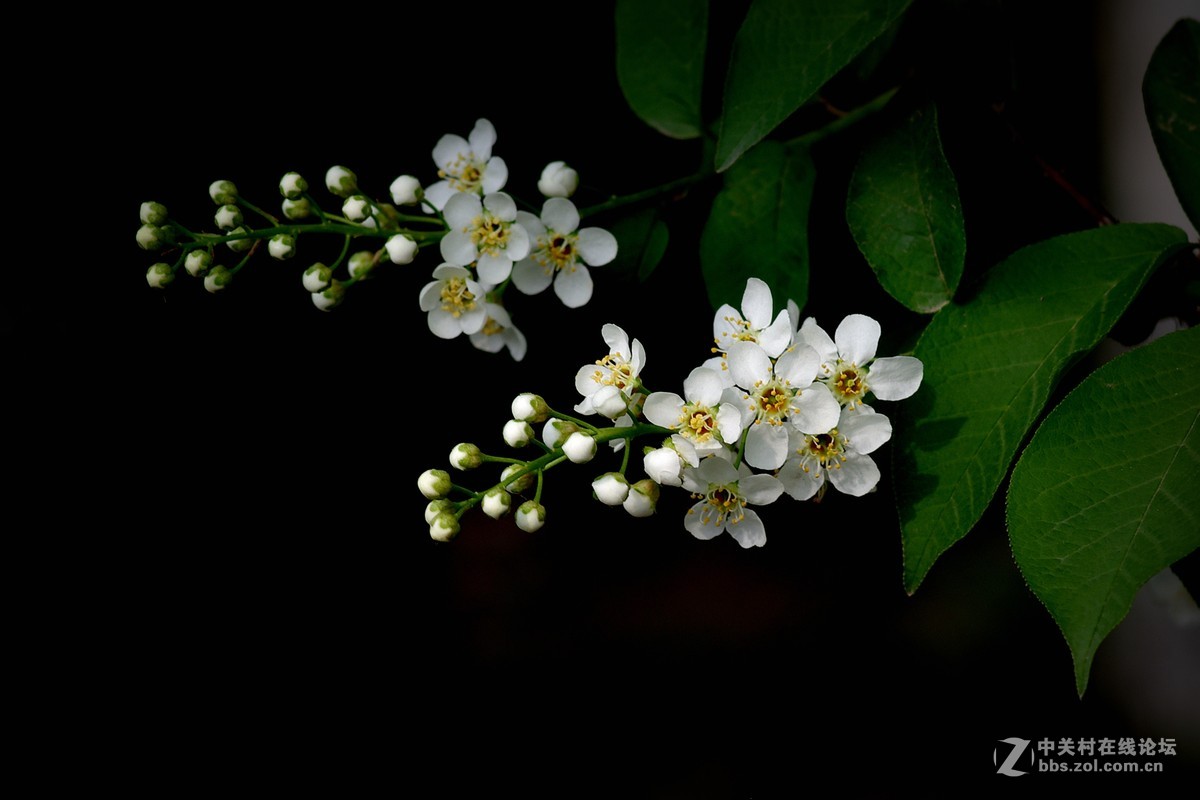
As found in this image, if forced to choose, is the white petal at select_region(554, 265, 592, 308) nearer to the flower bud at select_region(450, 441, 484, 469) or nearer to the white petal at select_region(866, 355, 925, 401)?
the flower bud at select_region(450, 441, 484, 469)

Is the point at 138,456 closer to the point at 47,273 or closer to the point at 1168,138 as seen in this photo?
the point at 47,273

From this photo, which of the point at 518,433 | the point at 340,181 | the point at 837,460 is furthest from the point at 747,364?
the point at 340,181

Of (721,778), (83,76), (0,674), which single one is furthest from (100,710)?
(721,778)

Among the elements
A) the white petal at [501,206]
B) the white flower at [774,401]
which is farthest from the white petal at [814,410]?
the white petal at [501,206]

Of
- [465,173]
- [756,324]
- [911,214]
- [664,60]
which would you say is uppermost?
[664,60]

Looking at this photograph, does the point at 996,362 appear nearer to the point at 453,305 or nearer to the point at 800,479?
the point at 800,479

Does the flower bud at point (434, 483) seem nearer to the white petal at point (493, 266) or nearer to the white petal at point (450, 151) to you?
the white petal at point (493, 266)
